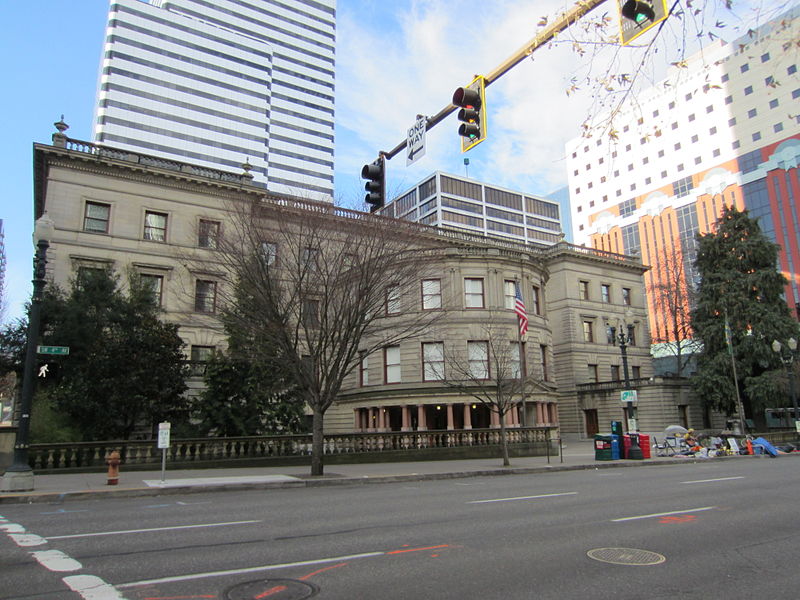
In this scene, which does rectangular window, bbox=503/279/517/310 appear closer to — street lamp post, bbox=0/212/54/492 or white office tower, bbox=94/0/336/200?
street lamp post, bbox=0/212/54/492

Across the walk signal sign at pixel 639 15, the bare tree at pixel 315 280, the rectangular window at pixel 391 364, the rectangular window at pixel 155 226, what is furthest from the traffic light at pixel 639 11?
the rectangular window at pixel 155 226

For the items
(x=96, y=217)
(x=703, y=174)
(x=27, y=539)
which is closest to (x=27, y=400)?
(x=27, y=539)

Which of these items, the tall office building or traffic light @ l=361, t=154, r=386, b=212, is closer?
traffic light @ l=361, t=154, r=386, b=212

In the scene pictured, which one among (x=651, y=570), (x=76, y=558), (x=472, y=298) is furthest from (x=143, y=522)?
(x=472, y=298)

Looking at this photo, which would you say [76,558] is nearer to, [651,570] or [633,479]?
[651,570]

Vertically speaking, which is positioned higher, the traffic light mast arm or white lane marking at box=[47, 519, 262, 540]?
the traffic light mast arm

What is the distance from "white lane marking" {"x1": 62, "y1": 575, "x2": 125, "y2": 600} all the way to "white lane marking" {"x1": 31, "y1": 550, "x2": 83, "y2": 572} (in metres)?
0.48

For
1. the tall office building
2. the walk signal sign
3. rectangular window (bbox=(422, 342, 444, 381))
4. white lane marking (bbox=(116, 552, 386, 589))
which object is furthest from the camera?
the tall office building

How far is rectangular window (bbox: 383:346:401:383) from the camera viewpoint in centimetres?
3603

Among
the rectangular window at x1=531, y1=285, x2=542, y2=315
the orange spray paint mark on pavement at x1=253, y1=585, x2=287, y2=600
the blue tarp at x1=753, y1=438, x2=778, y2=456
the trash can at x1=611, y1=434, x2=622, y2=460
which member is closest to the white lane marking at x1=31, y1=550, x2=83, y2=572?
the orange spray paint mark on pavement at x1=253, y1=585, x2=287, y2=600

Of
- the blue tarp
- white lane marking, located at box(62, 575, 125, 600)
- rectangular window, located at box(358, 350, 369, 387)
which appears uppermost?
rectangular window, located at box(358, 350, 369, 387)

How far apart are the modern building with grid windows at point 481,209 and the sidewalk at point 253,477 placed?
75.3 m

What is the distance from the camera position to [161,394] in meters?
26.8

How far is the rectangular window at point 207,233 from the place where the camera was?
2060 cm
